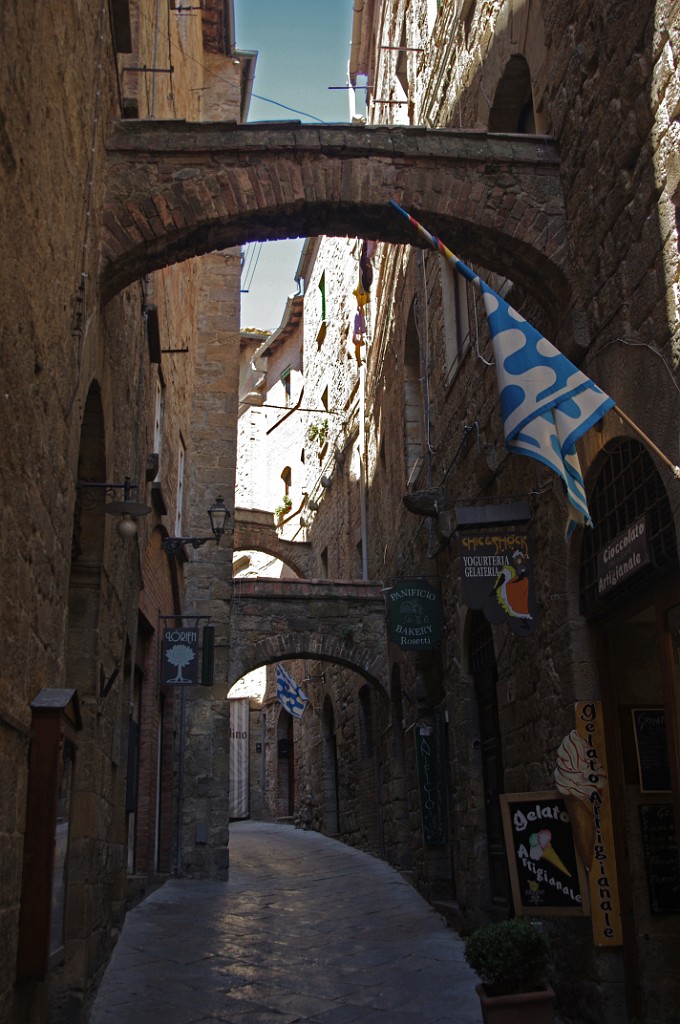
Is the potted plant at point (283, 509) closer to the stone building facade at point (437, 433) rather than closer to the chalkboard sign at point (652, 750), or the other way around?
A: the stone building facade at point (437, 433)

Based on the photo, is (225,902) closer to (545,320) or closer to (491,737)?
(491,737)

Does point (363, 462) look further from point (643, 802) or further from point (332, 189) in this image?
point (643, 802)

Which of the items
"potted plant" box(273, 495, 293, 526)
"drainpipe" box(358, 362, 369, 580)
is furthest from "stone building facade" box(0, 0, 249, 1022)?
"potted plant" box(273, 495, 293, 526)

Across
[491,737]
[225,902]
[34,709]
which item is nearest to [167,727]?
[225,902]

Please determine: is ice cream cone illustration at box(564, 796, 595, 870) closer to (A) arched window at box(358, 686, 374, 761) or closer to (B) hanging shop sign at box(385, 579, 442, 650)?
(B) hanging shop sign at box(385, 579, 442, 650)

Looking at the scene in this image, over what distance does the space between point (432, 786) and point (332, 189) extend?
636 cm

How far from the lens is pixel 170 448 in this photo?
38.1 feet

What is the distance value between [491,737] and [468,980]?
208cm

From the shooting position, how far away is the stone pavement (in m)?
5.95

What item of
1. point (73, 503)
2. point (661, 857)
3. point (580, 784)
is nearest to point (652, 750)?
point (580, 784)

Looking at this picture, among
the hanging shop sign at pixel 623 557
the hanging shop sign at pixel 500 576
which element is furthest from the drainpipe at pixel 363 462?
the hanging shop sign at pixel 623 557

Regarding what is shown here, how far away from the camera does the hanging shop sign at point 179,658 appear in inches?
436

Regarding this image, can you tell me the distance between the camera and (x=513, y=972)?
15.1 feet

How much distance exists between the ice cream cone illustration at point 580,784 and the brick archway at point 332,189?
2.66 meters
